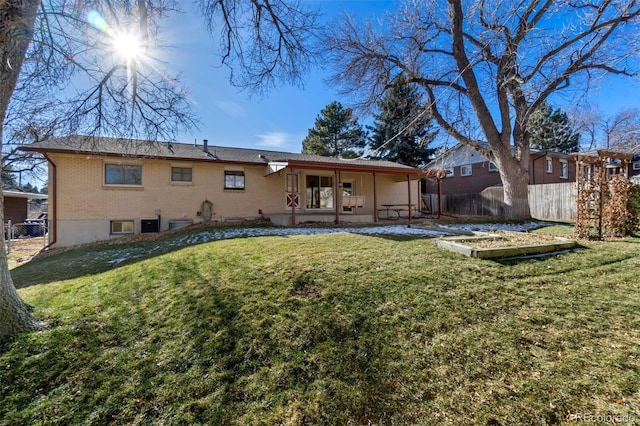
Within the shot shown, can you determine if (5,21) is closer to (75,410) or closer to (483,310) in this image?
(75,410)

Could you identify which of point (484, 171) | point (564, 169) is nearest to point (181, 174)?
point (484, 171)

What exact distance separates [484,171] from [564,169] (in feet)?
25.8

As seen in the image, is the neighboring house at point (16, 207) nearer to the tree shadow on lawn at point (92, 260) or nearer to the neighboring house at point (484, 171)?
the tree shadow on lawn at point (92, 260)

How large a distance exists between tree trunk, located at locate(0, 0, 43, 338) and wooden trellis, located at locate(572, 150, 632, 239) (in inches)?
450

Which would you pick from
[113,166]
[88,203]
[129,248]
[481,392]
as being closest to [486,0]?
[481,392]

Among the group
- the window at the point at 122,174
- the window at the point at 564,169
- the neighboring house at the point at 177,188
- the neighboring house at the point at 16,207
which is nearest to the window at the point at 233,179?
the neighboring house at the point at 177,188

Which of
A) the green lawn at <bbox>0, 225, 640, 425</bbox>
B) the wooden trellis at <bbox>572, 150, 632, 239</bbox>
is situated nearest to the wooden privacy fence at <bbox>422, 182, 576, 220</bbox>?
the wooden trellis at <bbox>572, 150, 632, 239</bbox>

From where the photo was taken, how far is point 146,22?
5.48 m

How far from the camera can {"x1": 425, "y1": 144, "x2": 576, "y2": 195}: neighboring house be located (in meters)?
22.2

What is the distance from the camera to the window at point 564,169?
24219 mm

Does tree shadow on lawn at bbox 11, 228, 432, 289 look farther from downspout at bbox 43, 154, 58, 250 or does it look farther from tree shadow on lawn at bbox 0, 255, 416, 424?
tree shadow on lawn at bbox 0, 255, 416, 424

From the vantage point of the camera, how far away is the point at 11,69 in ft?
10.8

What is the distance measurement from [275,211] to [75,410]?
38.5 ft

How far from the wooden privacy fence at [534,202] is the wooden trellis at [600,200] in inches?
203
